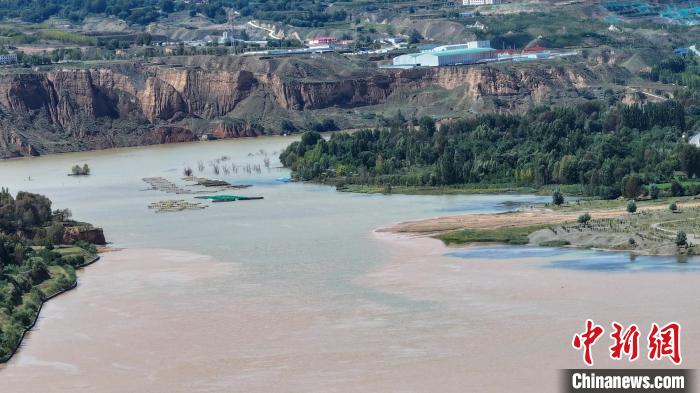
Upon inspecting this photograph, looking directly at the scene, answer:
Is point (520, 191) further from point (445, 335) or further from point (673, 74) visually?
point (673, 74)

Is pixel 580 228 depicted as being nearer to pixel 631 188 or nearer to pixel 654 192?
pixel 654 192

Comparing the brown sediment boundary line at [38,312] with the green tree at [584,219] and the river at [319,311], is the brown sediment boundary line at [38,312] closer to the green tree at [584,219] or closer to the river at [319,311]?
the river at [319,311]

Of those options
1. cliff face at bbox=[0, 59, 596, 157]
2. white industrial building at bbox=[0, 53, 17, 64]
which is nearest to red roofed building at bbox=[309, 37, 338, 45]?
cliff face at bbox=[0, 59, 596, 157]

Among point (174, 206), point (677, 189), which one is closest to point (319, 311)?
point (677, 189)

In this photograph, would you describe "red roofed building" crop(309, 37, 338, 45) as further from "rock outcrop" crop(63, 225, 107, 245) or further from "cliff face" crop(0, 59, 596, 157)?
"rock outcrop" crop(63, 225, 107, 245)

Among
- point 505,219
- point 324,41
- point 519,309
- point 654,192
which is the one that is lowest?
point 519,309

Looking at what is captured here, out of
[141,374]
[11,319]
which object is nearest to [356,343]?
[141,374]
